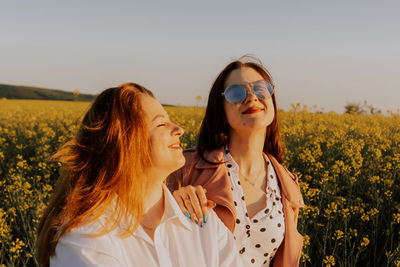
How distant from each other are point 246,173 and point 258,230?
34 centimetres

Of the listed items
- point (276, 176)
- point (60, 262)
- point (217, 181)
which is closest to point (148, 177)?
point (60, 262)

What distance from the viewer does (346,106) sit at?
13.5 metres

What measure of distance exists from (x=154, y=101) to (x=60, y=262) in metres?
0.66

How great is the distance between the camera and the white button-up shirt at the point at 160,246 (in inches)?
44.6

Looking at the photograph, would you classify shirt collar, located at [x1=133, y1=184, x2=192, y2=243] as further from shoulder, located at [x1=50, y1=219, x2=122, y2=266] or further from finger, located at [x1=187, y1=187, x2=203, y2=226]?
shoulder, located at [x1=50, y1=219, x2=122, y2=266]

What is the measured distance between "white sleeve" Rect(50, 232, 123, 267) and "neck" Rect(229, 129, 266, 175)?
1.09 meters

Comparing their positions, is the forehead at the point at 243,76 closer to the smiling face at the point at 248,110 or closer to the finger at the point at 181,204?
the smiling face at the point at 248,110

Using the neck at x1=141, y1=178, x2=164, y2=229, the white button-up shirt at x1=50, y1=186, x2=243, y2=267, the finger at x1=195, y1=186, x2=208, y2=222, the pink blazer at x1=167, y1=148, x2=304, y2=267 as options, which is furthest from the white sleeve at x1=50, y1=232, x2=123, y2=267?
the pink blazer at x1=167, y1=148, x2=304, y2=267

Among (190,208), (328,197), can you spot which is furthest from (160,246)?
(328,197)

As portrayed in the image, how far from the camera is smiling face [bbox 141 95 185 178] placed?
1382 millimetres

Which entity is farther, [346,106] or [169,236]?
[346,106]

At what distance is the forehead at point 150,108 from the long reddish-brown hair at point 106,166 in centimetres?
2

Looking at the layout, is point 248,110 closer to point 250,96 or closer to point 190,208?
point 250,96

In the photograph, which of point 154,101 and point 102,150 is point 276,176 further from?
point 102,150
